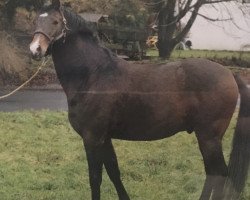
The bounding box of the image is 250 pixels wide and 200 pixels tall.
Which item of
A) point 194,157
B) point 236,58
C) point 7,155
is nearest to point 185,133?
point 194,157

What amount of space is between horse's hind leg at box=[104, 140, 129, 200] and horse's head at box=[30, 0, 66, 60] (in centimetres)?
55

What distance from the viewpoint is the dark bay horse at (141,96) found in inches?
91.1

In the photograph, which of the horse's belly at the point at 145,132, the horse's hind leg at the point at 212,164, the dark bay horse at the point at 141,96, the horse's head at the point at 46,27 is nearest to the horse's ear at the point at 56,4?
the horse's head at the point at 46,27

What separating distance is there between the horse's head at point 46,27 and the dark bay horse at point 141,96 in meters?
0.05

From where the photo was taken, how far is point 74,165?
2883 millimetres

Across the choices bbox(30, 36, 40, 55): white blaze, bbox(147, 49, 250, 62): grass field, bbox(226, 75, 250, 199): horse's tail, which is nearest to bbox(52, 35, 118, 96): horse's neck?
bbox(30, 36, 40, 55): white blaze

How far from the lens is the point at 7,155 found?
324 centimetres

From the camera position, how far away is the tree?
6.93 ft

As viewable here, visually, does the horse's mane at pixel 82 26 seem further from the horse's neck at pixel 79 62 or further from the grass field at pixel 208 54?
the grass field at pixel 208 54

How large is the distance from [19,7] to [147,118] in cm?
69

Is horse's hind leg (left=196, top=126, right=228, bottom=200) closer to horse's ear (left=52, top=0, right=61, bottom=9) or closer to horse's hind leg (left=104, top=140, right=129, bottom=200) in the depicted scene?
horse's hind leg (left=104, top=140, right=129, bottom=200)

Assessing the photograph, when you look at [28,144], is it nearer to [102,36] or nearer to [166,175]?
[166,175]

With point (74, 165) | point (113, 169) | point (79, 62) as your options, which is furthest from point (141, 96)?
point (74, 165)

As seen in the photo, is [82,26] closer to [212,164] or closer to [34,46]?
[34,46]
